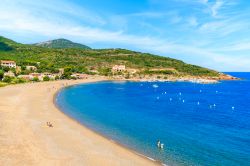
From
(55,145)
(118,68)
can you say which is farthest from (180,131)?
(118,68)

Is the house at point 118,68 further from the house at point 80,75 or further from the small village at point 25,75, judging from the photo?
the house at point 80,75

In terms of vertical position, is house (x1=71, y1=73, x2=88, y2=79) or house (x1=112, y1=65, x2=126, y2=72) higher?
house (x1=112, y1=65, x2=126, y2=72)

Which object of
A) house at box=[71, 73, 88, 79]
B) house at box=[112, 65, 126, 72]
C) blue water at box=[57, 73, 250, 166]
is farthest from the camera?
house at box=[112, 65, 126, 72]

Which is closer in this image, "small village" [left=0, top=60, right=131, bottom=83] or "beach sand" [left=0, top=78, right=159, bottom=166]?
"beach sand" [left=0, top=78, right=159, bottom=166]

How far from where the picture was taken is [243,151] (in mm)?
36875

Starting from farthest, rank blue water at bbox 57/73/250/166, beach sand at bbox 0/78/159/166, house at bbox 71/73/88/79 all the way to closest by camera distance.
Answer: house at bbox 71/73/88/79
blue water at bbox 57/73/250/166
beach sand at bbox 0/78/159/166

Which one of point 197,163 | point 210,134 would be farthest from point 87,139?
point 210,134

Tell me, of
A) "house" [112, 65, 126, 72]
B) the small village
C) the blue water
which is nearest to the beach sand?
the blue water

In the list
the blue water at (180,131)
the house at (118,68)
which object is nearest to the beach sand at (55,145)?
the blue water at (180,131)

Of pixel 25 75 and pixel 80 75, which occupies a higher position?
pixel 80 75

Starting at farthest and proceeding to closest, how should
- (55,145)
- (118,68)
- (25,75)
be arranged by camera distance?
1. (118,68)
2. (25,75)
3. (55,145)

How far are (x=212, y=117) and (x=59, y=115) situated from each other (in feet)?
110

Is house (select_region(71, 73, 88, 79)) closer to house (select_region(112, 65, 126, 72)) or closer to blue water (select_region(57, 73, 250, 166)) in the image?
house (select_region(112, 65, 126, 72))

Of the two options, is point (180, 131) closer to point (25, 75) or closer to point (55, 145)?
point (55, 145)
